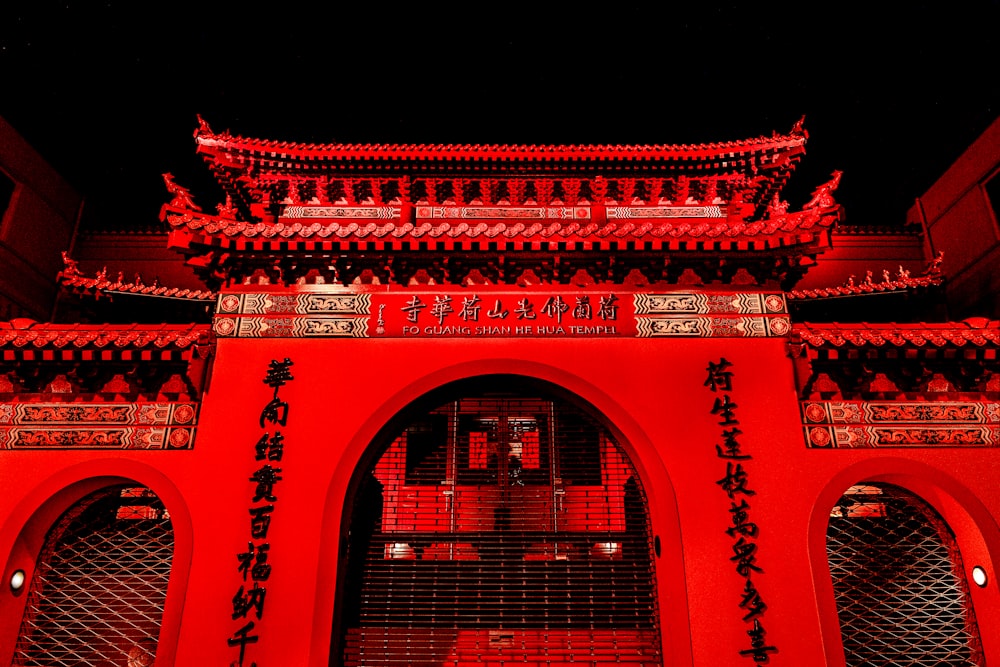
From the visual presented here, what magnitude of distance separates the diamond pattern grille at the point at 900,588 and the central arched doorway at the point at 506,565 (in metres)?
2.51

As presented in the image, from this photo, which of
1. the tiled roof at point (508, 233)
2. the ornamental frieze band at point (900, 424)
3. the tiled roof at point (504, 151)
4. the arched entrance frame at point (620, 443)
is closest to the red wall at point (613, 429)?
the arched entrance frame at point (620, 443)

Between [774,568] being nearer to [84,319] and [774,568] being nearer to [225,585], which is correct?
[225,585]

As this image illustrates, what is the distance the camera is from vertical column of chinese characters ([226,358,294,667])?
5770 mm

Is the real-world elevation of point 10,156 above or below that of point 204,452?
above

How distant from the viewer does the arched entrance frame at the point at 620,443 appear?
582 centimetres

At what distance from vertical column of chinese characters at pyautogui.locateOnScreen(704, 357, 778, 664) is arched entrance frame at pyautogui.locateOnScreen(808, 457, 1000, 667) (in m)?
0.61

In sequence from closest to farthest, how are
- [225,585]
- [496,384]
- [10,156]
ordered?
[225,585] < [496,384] < [10,156]

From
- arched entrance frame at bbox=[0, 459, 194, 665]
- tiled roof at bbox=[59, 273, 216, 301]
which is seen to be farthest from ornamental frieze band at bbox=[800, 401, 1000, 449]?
tiled roof at bbox=[59, 273, 216, 301]

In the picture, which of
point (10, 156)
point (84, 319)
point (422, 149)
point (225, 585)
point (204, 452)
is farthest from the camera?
point (84, 319)

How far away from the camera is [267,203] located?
871 centimetres

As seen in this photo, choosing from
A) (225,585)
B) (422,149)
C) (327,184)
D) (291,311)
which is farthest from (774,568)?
(327,184)

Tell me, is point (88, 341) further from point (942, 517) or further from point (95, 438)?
point (942, 517)

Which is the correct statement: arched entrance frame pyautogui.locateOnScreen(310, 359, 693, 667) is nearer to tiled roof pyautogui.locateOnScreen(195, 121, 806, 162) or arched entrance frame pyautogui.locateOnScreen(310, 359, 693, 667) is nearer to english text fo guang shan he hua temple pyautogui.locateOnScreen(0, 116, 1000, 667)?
english text fo guang shan he hua temple pyautogui.locateOnScreen(0, 116, 1000, 667)

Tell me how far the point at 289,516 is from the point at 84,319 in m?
8.12
